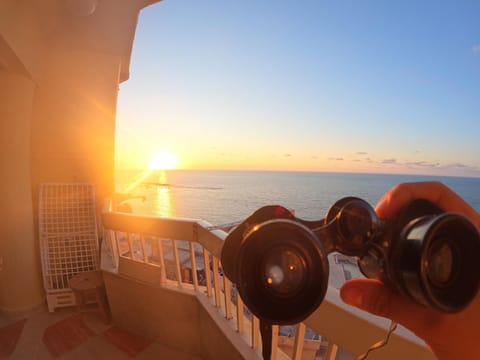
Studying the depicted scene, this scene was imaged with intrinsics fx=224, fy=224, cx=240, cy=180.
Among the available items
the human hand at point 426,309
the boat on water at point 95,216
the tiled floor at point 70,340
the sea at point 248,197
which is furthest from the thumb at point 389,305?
the sea at point 248,197

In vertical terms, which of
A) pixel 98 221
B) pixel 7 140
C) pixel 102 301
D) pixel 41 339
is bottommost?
pixel 41 339

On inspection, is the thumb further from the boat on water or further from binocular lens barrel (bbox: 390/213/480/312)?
the boat on water

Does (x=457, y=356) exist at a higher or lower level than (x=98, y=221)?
higher

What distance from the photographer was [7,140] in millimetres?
2512

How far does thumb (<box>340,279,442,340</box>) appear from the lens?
17.1 inches

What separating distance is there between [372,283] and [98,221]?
348 cm

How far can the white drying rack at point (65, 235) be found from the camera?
280 centimetres

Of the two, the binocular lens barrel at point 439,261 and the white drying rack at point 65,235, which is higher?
the binocular lens barrel at point 439,261

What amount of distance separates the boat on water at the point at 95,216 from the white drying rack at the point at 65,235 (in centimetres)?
6

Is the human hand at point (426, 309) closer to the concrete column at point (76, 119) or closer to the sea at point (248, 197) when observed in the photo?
the concrete column at point (76, 119)

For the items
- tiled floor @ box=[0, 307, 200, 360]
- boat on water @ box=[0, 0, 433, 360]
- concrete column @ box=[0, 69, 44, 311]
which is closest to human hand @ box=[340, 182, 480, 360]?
boat on water @ box=[0, 0, 433, 360]

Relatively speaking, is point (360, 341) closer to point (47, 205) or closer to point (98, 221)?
point (98, 221)

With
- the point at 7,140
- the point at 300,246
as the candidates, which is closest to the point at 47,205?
the point at 7,140

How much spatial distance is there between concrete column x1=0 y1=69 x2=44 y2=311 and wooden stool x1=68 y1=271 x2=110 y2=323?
711 mm
